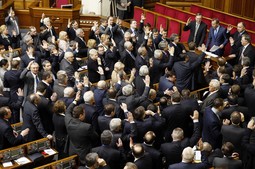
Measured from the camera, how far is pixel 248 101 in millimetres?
7031

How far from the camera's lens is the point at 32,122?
6.59 m

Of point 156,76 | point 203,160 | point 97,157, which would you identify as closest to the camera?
point 97,157

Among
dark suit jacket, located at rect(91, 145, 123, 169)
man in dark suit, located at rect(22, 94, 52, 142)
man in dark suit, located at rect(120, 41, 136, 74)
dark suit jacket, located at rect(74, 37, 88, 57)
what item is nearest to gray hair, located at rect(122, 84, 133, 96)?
man in dark suit, located at rect(22, 94, 52, 142)

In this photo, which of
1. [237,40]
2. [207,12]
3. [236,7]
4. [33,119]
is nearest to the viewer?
[33,119]

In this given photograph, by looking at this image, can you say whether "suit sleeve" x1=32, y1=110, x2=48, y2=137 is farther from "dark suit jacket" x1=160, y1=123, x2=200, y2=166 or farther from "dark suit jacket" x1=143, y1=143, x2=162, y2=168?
"dark suit jacket" x1=160, y1=123, x2=200, y2=166

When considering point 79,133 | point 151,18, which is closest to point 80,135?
point 79,133

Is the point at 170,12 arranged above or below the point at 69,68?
above

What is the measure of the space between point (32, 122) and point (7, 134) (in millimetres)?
581

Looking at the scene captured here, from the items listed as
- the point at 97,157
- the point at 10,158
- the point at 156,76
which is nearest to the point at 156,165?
the point at 97,157

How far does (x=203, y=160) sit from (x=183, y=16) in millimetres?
7652

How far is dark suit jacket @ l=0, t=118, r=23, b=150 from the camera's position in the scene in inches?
239

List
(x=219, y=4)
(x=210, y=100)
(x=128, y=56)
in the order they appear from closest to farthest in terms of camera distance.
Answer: (x=210, y=100), (x=128, y=56), (x=219, y=4)

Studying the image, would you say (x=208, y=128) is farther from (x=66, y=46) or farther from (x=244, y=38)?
(x=66, y=46)

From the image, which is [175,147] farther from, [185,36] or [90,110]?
[185,36]
